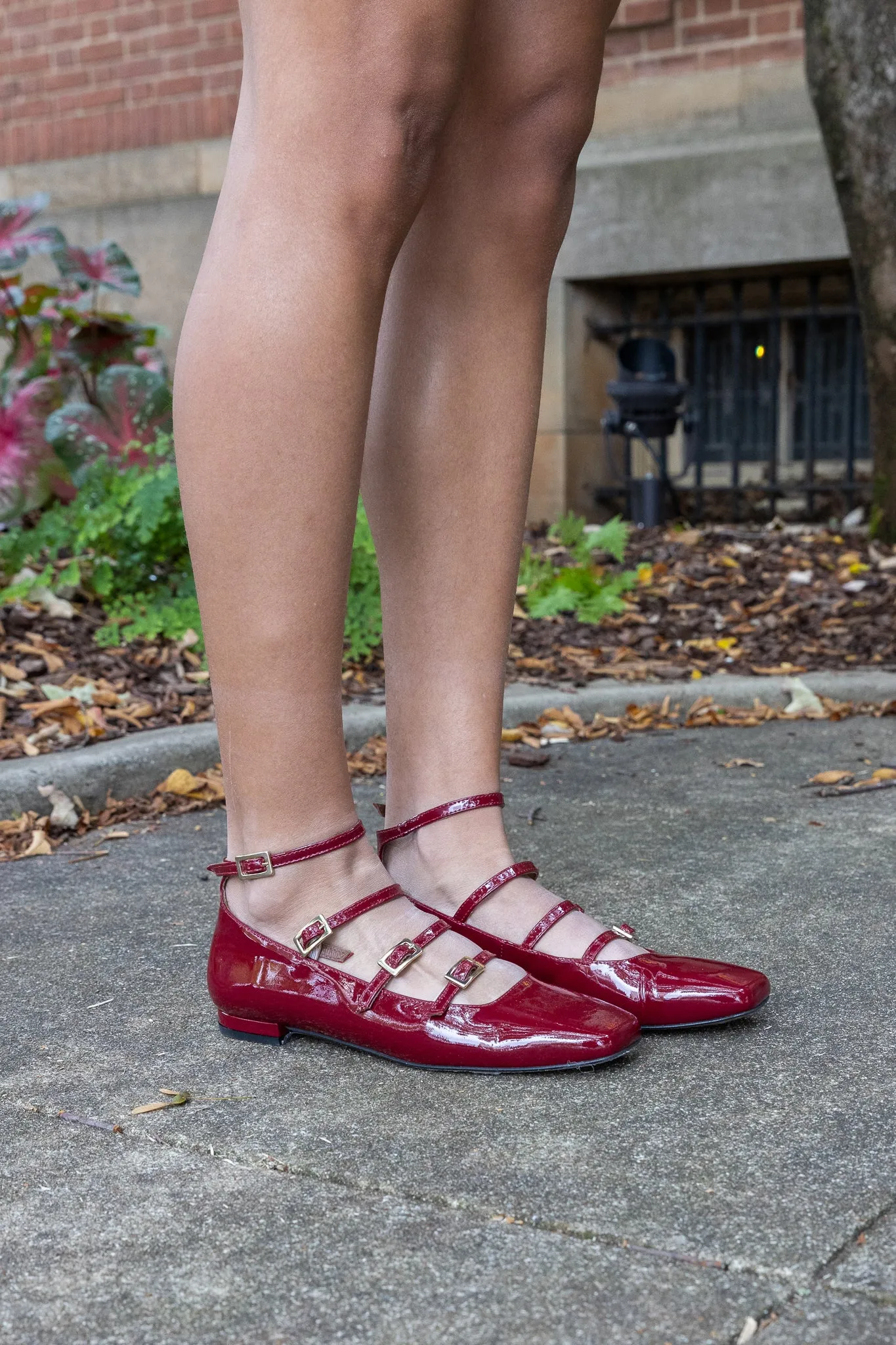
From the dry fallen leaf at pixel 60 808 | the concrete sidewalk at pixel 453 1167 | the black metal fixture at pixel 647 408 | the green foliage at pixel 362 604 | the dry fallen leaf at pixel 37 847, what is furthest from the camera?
the black metal fixture at pixel 647 408

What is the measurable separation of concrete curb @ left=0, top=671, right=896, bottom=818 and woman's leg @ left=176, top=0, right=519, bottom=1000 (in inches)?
44.4

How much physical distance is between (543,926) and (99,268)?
3.59 m

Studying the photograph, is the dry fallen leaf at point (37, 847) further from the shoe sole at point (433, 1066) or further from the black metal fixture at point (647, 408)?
the black metal fixture at point (647, 408)

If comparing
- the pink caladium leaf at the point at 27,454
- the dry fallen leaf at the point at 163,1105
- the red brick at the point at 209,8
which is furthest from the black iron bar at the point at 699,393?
the dry fallen leaf at the point at 163,1105

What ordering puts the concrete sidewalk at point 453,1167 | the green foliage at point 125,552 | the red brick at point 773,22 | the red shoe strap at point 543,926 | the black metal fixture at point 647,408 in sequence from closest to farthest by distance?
the concrete sidewalk at point 453,1167, the red shoe strap at point 543,926, the green foliage at point 125,552, the red brick at point 773,22, the black metal fixture at point 647,408

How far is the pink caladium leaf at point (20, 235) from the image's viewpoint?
4031mm

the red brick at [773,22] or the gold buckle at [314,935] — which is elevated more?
the red brick at [773,22]

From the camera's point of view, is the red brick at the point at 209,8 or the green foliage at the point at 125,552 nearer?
the green foliage at the point at 125,552

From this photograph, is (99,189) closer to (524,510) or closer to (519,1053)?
(524,510)

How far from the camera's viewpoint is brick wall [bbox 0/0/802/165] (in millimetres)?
6148

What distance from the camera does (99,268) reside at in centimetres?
441

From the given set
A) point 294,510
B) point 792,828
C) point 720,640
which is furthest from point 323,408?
point 720,640

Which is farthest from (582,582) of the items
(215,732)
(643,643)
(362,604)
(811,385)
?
(811,385)

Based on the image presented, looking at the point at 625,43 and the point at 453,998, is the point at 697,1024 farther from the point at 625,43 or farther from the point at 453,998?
the point at 625,43
